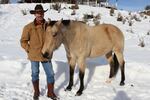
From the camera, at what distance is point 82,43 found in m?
7.67

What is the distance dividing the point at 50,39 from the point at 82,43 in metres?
1.23

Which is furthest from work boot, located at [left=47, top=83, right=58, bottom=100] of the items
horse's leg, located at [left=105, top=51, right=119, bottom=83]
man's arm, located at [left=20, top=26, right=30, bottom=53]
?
horse's leg, located at [left=105, top=51, right=119, bottom=83]

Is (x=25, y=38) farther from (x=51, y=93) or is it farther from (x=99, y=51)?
(x=99, y=51)

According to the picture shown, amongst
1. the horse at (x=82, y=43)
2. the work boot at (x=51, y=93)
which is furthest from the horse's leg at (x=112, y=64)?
the work boot at (x=51, y=93)

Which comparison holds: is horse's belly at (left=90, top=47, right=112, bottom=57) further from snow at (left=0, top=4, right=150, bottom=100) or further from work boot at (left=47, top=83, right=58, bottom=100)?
work boot at (left=47, top=83, right=58, bottom=100)

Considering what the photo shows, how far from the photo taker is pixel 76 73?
28.7 feet

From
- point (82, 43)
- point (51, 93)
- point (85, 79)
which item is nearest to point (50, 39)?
point (51, 93)

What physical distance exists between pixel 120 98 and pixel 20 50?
16.6ft

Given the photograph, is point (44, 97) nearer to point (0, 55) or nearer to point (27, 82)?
point (27, 82)

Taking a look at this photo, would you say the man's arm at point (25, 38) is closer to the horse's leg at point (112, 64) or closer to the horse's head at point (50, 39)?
the horse's head at point (50, 39)

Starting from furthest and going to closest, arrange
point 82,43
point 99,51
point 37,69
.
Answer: point 99,51 < point 82,43 < point 37,69

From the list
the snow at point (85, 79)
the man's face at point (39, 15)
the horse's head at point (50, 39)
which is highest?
the man's face at point (39, 15)

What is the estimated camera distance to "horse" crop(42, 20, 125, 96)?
21.9 ft

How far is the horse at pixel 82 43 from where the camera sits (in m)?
6.66
